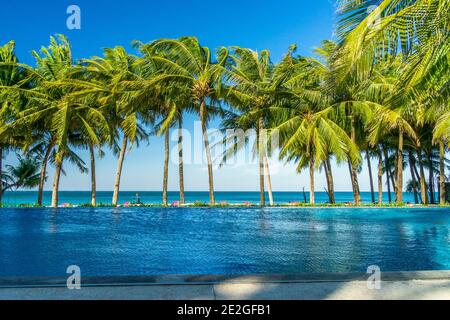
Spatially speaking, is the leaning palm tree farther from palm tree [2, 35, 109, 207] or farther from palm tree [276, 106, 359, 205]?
palm tree [276, 106, 359, 205]

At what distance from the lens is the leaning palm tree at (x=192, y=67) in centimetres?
1507

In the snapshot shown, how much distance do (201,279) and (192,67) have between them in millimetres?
13084

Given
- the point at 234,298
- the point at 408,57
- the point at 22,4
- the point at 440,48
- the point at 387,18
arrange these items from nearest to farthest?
the point at 234,298, the point at 387,18, the point at 440,48, the point at 408,57, the point at 22,4

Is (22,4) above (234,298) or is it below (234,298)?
above

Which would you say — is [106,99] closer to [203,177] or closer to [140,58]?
[140,58]

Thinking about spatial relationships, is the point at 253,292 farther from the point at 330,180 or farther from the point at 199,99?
the point at 330,180

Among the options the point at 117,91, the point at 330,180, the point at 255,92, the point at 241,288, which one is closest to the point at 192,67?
the point at 255,92

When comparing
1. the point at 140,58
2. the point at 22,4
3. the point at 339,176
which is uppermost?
the point at 22,4

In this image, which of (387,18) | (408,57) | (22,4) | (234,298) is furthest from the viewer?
(22,4)

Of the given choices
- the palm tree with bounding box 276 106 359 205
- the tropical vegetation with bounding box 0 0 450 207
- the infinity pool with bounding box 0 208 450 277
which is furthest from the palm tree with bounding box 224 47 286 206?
the infinity pool with bounding box 0 208 450 277

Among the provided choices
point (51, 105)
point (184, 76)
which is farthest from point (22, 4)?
point (184, 76)

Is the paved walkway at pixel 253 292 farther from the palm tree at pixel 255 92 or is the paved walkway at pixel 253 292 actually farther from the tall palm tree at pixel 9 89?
the tall palm tree at pixel 9 89

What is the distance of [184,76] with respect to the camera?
14.8 metres

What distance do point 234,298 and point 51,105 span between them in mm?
15014
